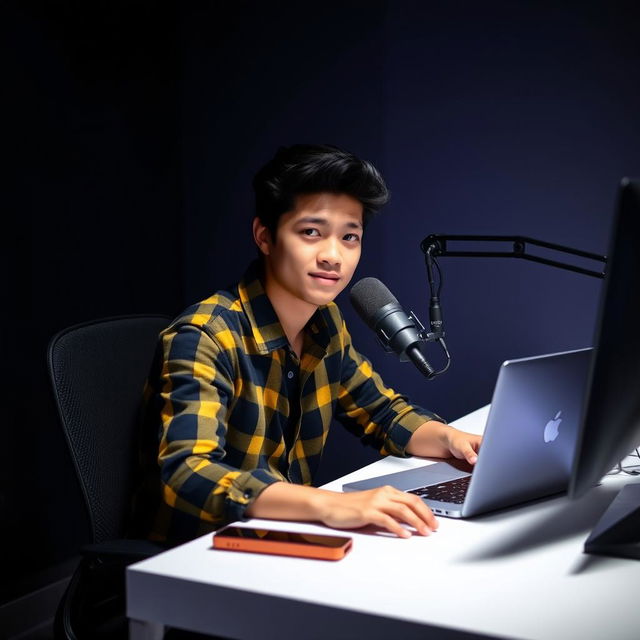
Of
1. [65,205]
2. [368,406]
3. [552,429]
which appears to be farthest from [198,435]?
[65,205]

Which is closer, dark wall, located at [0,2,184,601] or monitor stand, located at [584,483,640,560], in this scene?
monitor stand, located at [584,483,640,560]

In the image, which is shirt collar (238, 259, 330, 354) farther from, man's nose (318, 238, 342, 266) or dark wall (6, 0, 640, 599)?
dark wall (6, 0, 640, 599)

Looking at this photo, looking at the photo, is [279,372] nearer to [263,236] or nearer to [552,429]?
[263,236]

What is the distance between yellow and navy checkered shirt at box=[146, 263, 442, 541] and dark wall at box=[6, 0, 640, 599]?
0.80 meters

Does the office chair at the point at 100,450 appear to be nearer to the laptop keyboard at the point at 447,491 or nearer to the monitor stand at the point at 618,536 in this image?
the laptop keyboard at the point at 447,491

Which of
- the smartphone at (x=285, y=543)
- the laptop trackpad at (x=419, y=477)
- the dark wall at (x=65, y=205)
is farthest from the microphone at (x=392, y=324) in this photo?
the dark wall at (x=65, y=205)

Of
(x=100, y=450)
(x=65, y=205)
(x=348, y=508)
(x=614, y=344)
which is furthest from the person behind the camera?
(x=65, y=205)

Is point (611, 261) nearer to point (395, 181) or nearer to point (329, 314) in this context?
point (329, 314)

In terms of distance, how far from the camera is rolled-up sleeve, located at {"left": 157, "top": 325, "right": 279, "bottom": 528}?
3.60 ft

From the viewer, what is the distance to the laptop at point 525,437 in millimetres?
1011

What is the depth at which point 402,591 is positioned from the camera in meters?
0.83

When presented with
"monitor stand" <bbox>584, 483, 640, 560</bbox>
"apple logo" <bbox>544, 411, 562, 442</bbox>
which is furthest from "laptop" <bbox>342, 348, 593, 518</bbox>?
"monitor stand" <bbox>584, 483, 640, 560</bbox>

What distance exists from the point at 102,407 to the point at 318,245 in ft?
1.56

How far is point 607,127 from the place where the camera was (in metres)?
2.22
